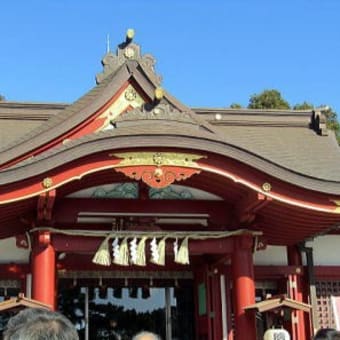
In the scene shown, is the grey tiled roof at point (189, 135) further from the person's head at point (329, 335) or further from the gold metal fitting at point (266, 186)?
the person's head at point (329, 335)

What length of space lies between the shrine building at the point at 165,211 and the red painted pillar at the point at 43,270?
1 cm

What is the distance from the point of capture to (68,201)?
823cm

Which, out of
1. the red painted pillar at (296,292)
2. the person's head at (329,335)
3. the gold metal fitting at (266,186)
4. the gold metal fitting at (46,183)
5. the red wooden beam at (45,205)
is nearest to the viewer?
the person's head at (329,335)

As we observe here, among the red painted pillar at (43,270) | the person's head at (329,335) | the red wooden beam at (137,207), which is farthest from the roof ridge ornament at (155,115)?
the person's head at (329,335)

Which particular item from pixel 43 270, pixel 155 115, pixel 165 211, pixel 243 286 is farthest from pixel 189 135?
pixel 43 270

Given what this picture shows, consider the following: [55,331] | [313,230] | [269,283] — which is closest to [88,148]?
[313,230]

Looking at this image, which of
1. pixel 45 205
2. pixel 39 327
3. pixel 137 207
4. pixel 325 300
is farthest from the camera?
pixel 325 300

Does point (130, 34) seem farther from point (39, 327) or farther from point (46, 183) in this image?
point (39, 327)

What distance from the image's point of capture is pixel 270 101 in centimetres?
2772

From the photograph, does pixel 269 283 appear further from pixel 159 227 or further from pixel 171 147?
pixel 171 147

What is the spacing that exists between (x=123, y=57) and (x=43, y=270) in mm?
4354

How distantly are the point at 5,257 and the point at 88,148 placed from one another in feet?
9.19

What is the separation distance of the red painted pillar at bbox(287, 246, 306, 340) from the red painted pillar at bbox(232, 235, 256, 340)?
1738 mm

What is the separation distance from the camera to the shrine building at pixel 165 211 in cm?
735
